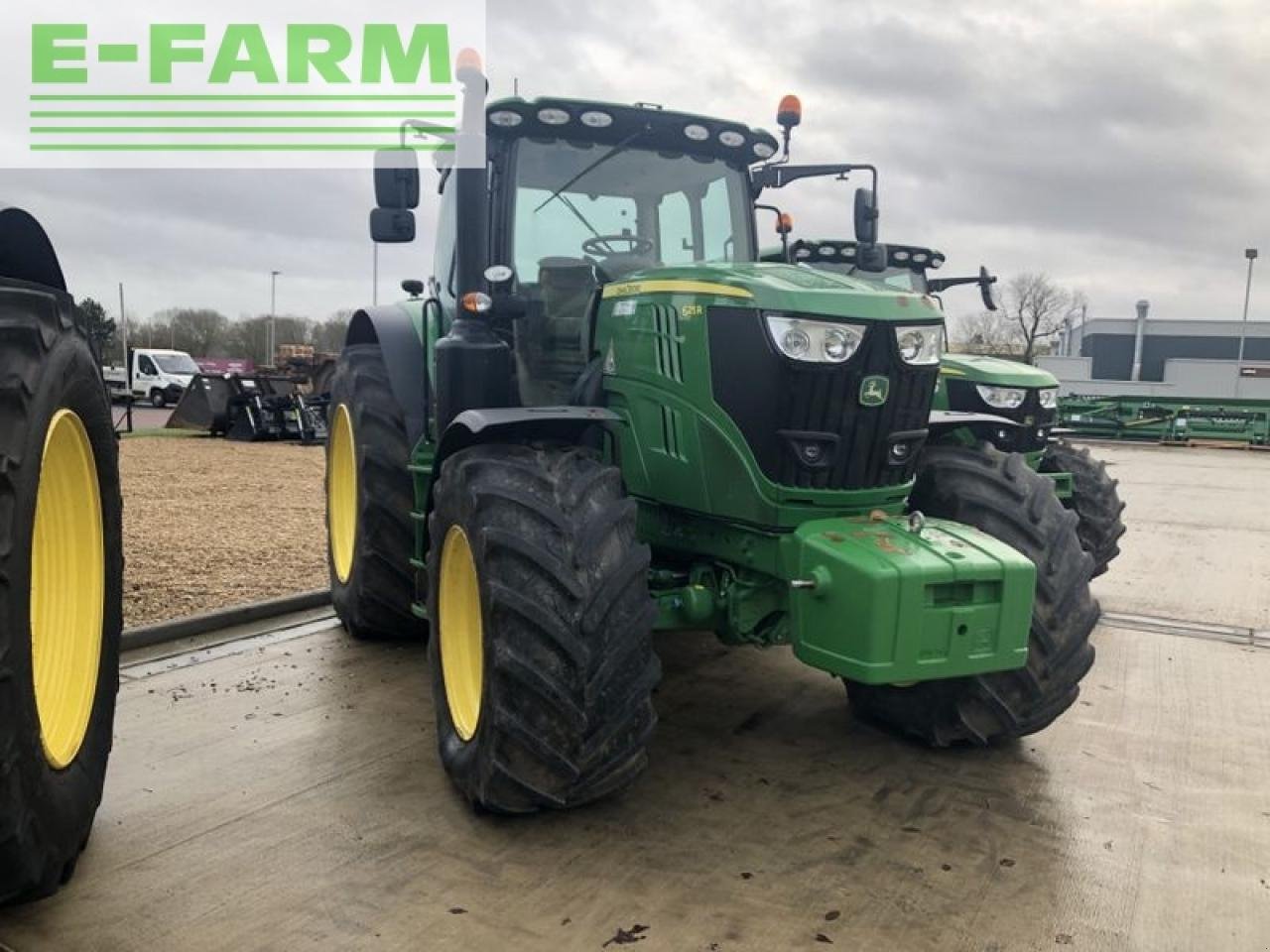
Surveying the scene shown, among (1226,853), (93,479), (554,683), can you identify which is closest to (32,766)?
(93,479)

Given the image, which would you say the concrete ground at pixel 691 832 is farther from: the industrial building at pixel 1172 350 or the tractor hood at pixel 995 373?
the industrial building at pixel 1172 350

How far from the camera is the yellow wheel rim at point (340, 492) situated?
6020 mm

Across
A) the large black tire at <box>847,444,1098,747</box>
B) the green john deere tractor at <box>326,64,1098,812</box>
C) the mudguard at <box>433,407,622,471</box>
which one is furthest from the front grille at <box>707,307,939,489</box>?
the large black tire at <box>847,444,1098,747</box>

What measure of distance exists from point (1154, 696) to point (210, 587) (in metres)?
5.36

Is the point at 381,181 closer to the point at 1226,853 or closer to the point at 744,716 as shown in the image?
the point at 744,716

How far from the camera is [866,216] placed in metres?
5.04

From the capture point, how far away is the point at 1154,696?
511 cm

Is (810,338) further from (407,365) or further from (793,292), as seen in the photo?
(407,365)

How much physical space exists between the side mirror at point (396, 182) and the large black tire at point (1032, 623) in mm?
2396

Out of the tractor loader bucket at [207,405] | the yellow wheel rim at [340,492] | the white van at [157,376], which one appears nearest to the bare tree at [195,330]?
the white van at [157,376]

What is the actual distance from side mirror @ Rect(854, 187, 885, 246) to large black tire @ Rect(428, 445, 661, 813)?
93.8 inches

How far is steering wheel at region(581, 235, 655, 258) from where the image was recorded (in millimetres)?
4617

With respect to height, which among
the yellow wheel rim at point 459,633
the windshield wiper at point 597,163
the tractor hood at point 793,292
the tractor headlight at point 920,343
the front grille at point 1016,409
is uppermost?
the windshield wiper at point 597,163

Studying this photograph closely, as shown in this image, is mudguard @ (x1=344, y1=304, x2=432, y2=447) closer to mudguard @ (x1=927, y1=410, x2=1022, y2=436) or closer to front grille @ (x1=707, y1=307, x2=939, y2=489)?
front grille @ (x1=707, y1=307, x2=939, y2=489)
